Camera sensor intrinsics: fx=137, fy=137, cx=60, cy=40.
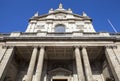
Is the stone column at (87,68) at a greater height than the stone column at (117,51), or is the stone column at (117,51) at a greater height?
the stone column at (117,51)

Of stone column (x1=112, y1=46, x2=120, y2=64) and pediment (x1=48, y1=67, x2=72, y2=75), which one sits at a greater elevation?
stone column (x1=112, y1=46, x2=120, y2=64)

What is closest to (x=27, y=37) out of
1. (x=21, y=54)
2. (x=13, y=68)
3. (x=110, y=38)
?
(x=21, y=54)

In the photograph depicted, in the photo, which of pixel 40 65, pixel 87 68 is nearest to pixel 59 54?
pixel 40 65

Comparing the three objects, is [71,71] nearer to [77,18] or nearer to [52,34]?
[52,34]

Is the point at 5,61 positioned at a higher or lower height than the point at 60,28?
lower

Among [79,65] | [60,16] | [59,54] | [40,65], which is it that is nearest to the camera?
[79,65]

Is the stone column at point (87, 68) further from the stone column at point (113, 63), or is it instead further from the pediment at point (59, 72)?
the pediment at point (59, 72)

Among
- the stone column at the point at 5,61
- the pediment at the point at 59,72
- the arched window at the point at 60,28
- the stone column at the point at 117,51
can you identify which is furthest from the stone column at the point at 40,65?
the arched window at the point at 60,28

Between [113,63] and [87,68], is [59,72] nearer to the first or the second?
[87,68]

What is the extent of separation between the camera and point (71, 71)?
17.8 metres

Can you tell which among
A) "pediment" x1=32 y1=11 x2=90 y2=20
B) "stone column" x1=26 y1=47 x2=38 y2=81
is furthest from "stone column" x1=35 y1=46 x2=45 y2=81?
"pediment" x1=32 y1=11 x2=90 y2=20

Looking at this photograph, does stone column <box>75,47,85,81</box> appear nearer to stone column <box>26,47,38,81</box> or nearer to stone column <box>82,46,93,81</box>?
stone column <box>82,46,93,81</box>

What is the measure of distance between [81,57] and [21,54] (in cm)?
771

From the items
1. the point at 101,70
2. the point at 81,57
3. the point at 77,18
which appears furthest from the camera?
the point at 77,18
